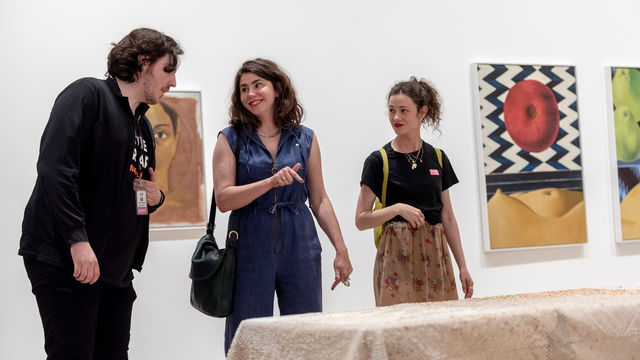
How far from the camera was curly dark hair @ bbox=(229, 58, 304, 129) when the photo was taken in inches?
112

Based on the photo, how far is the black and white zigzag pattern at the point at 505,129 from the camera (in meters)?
4.66

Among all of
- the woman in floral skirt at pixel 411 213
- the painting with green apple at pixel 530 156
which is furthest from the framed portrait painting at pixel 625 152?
the woman in floral skirt at pixel 411 213

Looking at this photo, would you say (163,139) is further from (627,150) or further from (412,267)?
(627,150)

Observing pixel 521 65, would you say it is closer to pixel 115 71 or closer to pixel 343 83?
pixel 343 83

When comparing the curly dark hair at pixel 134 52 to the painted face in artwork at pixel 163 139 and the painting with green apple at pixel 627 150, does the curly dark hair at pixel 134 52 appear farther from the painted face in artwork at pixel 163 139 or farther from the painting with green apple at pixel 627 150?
the painting with green apple at pixel 627 150

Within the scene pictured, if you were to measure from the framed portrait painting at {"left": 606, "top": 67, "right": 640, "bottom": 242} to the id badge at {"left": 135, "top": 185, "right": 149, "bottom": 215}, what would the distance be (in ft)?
12.3

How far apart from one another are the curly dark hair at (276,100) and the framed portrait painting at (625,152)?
3.03 meters

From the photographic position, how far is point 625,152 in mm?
4961

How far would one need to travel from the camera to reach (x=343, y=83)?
441cm

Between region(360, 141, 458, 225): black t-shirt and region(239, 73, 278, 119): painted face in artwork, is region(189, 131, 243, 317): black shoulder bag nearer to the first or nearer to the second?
region(239, 73, 278, 119): painted face in artwork

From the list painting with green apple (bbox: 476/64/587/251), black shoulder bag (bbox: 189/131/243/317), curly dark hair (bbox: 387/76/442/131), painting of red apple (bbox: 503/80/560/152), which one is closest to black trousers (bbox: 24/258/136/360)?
black shoulder bag (bbox: 189/131/243/317)

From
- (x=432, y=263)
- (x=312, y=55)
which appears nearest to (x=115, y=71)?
(x=432, y=263)

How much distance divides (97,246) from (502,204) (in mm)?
3137

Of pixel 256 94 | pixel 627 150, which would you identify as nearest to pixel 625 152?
pixel 627 150
